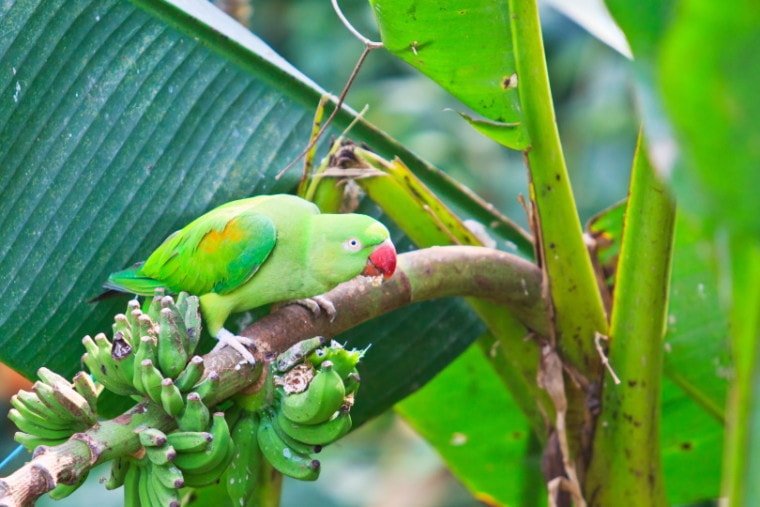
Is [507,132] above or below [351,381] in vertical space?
above

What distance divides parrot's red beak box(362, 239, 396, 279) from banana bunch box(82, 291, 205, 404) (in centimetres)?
39

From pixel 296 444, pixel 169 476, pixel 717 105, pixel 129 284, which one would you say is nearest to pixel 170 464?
pixel 169 476

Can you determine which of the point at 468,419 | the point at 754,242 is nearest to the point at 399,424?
the point at 468,419

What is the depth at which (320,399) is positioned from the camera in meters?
1.11

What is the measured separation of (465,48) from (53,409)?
941mm

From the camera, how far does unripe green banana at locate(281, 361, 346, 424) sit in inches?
43.6

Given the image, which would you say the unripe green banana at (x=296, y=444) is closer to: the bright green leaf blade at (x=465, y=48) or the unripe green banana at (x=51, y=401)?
the unripe green banana at (x=51, y=401)

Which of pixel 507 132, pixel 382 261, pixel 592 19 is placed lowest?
pixel 382 261

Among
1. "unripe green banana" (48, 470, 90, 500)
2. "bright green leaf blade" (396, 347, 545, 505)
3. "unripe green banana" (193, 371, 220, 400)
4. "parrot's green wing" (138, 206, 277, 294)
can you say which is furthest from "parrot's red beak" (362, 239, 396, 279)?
"bright green leaf blade" (396, 347, 545, 505)

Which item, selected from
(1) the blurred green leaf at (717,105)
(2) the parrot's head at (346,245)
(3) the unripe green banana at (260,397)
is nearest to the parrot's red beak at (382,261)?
(2) the parrot's head at (346,245)

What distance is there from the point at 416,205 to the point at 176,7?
62 centimetres

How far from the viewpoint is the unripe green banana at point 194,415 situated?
1.04 m

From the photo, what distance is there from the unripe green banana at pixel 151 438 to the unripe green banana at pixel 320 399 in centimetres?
21

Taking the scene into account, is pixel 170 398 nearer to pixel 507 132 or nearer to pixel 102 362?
pixel 102 362
